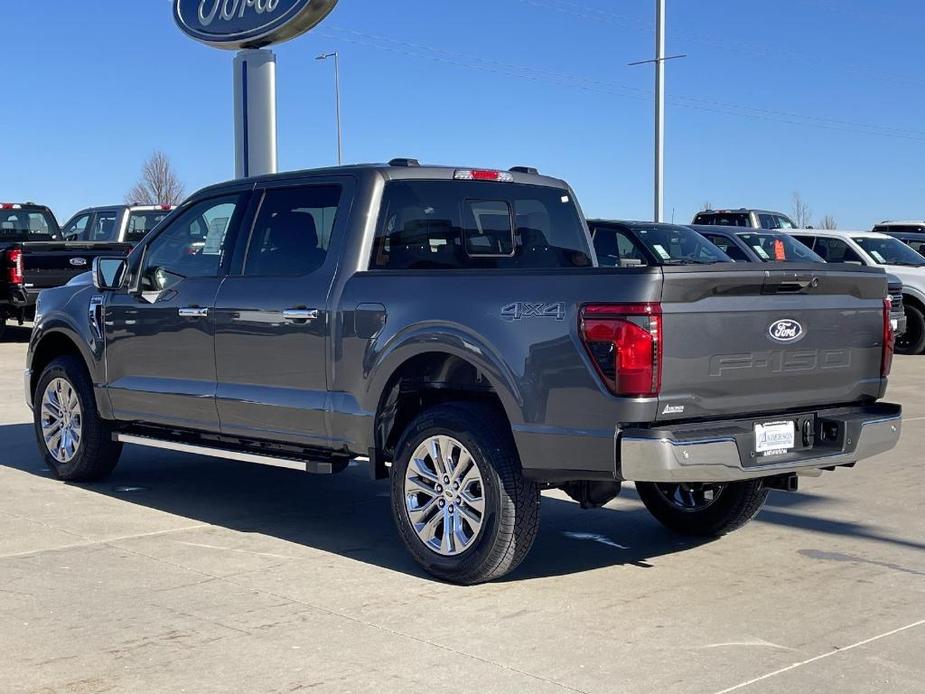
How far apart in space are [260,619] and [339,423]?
4.65 feet

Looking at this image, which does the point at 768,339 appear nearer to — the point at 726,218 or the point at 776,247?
the point at 776,247

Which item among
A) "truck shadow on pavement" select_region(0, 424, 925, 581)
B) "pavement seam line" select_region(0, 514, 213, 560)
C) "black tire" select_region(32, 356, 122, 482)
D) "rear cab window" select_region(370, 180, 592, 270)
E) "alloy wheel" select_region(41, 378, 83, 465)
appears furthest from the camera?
"alloy wheel" select_region(41, 378, 83, 465)

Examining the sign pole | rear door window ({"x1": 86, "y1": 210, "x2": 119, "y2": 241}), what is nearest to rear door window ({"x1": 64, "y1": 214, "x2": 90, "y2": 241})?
rear door window ({"x1": 86, "y1": 210, "x2": 119, "y2": 241})

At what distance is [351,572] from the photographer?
6.06 metres

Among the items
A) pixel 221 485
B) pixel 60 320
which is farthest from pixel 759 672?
pixel 60 320

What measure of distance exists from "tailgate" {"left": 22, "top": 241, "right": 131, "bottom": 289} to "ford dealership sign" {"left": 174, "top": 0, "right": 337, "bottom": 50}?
3.53 meters

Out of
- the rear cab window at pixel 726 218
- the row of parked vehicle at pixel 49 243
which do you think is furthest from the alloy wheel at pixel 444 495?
the rear cab window at pixel 726 218

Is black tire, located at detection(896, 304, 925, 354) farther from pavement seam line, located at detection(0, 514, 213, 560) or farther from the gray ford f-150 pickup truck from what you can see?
pavement seam line, located at detection(0, 514, 213, 560)

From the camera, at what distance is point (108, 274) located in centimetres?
795

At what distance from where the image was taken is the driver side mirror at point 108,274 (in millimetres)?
7941

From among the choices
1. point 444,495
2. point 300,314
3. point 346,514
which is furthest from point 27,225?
point 444,495

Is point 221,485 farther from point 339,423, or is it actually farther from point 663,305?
point 663,305

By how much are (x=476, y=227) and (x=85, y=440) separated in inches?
123

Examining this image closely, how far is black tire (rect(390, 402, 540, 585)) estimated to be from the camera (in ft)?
18.4
